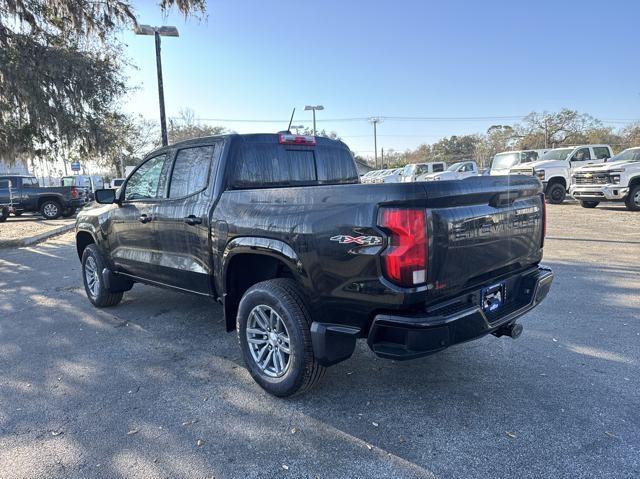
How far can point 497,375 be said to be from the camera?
11.5 ft

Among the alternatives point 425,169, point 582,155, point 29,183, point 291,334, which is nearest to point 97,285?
point 291,334

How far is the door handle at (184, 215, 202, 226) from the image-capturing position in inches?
151

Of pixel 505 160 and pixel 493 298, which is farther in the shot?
pixel 505 160

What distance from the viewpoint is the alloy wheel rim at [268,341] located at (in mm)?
3221

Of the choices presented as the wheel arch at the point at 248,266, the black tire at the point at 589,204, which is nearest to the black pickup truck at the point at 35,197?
the wheel arch at the point at 248,266

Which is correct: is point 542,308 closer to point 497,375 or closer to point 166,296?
point 497,375

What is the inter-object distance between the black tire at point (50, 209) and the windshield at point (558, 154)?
21.1m

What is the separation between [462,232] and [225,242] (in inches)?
71.6

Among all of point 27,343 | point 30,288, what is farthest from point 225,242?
point 30,288

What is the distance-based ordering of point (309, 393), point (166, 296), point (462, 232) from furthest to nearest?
point (166, 296) < point (309, 393) < point (462, 232)

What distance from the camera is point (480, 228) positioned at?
2881 millimetres

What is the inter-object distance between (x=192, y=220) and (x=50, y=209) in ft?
61.5

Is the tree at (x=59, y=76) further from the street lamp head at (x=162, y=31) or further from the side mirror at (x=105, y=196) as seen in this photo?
the side mirror at (x=105, y=196)

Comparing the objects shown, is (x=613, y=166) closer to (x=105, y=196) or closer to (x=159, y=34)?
(x=105, y=196)
